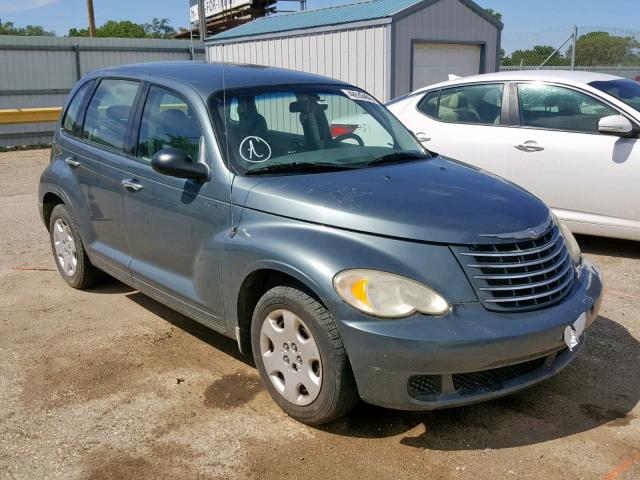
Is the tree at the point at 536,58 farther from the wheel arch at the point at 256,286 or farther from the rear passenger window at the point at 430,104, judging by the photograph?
the wheel arch at the point at 256,286

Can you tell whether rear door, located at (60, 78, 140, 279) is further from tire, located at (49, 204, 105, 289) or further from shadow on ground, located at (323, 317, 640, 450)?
shadow on ground, located at (323, 317, 640, 450)

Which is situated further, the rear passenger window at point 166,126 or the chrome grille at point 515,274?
the rear passenger window at point 166,126

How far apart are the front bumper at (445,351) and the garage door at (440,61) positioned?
36.8 ft

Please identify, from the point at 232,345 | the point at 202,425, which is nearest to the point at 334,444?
the point at 202,425

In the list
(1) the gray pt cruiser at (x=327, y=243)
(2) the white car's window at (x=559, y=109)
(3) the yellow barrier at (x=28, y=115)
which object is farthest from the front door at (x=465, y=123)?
(3) the yellow barrier at (x=28, y=115)

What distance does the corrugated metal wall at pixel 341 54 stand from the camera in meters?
13.3

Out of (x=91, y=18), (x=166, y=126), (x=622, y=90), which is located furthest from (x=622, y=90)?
(x=91, y=18)

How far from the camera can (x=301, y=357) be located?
3.32 meters

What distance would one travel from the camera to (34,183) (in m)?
11.5

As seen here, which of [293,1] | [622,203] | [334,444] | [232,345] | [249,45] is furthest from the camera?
[293,1]

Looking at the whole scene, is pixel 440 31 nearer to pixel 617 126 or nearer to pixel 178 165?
pixel 617 126

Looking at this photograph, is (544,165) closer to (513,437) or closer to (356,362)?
(513,437)

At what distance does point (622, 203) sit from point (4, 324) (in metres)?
5.20

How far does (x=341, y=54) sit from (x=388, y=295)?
11.8 metres
